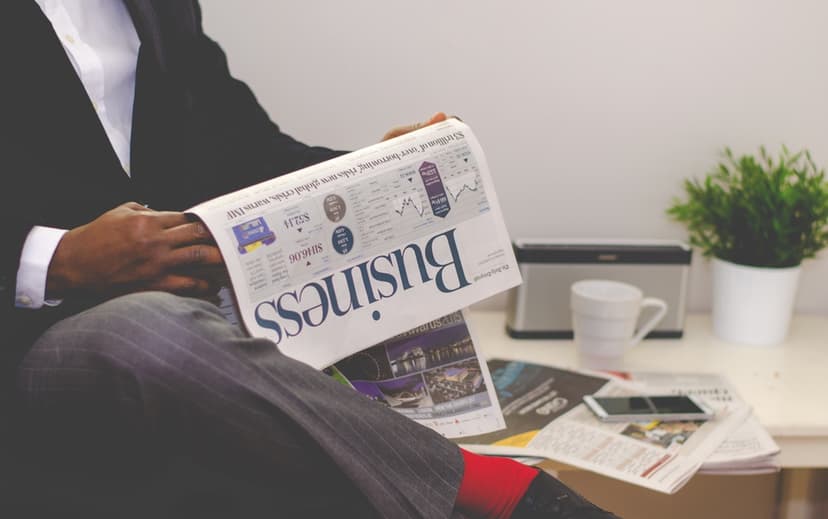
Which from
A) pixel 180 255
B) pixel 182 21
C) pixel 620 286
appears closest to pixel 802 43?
pixel 620 286

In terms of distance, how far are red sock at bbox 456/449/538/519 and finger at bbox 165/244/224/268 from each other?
1.05 feet

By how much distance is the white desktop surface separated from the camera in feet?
3.56

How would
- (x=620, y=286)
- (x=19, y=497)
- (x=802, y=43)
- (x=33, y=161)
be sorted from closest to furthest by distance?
(x=19, y=497), (x=33, y=161), (x=620, y=286), (x=802, y=43)

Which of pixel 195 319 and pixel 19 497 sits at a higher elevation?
pixel 195 319

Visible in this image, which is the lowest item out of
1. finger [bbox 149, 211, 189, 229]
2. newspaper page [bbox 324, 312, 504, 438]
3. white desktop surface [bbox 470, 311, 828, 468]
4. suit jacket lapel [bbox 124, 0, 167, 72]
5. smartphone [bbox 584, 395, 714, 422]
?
white desktop surface [bbox 470, 311, 828, 468]

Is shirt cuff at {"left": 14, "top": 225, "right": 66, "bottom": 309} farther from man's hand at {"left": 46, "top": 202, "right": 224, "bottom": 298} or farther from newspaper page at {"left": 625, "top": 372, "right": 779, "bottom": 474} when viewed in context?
newspaper page at {"left": 625, "top": 372, "right": 779, "bottom": 474}

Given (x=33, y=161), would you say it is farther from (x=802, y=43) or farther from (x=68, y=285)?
(x=802, y=43)

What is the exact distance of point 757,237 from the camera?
1303 millimetres

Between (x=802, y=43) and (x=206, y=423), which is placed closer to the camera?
(x=206, y=423)

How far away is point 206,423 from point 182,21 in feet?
1.87

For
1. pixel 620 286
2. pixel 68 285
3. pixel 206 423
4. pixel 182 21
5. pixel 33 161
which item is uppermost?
pixel 182 21

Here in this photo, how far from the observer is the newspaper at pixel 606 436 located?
967mm

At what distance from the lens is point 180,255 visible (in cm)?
80

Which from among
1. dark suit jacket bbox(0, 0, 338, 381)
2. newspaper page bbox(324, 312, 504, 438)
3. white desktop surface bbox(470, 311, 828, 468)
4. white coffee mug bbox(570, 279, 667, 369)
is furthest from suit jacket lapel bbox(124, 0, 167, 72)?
white coffee mug bbox(570, 279, 667, 369)
